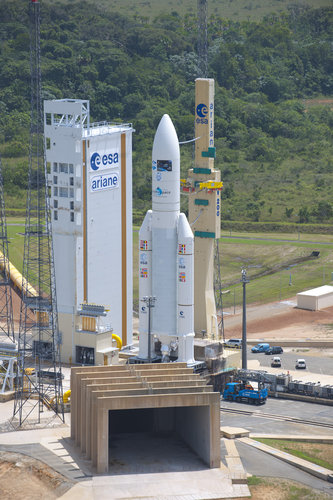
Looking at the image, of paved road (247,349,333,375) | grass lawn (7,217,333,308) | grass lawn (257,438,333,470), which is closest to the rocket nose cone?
paved road (247,349,333,375)

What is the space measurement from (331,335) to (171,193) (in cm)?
3621

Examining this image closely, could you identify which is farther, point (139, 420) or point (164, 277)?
point (164, 277)

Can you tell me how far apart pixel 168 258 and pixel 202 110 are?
15.2m

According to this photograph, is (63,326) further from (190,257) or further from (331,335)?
(331,335)

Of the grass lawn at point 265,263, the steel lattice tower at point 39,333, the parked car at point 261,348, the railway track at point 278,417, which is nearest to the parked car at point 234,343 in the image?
the parked car at point 261,348

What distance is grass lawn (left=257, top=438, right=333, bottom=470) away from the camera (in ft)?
305

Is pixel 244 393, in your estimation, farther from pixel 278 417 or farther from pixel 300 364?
pixel 300 364

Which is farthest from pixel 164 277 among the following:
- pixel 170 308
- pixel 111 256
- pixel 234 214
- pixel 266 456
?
pixel 234 214

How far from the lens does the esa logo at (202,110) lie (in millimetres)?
116438

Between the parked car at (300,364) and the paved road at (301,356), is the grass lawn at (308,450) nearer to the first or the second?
the paved road at (301,356)

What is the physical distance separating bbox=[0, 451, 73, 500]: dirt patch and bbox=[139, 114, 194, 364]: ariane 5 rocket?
77.4 ft

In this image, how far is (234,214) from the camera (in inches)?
7697

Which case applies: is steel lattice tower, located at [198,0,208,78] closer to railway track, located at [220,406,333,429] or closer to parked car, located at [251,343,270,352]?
parked car, located at [251,343,270,352]

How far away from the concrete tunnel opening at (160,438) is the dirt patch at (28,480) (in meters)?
4.88
